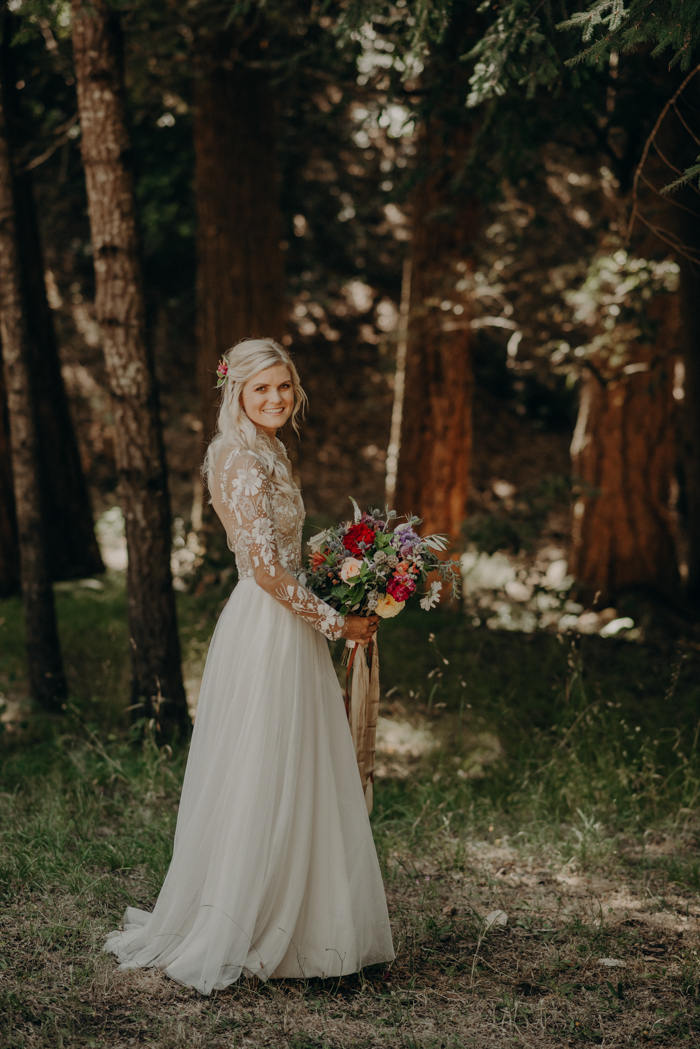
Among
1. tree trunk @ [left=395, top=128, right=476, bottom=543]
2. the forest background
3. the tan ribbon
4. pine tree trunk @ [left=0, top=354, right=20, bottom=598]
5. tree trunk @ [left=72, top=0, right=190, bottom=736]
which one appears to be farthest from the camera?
tree trunk @ [left=395, top=128, right=476, bottom=543]

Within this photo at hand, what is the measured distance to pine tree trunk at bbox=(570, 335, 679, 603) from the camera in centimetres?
857

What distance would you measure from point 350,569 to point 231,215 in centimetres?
502

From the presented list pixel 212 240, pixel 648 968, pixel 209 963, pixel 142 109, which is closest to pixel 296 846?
pixel 209 963

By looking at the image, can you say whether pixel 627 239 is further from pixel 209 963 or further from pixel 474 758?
pixel 209 963

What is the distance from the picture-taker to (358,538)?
3221 mm

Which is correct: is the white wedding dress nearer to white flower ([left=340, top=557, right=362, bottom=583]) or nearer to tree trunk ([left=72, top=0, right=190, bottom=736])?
white flower ([left=340, top=557, right=362, bottom=583])

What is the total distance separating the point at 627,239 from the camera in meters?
6.18

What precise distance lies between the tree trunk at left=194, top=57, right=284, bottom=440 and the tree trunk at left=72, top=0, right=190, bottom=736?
2015 millimetres

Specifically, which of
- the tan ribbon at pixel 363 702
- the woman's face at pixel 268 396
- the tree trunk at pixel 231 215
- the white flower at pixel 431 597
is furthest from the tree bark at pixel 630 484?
the woman's face at pixel 268 396

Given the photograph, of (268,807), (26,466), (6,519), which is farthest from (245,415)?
(6,519)

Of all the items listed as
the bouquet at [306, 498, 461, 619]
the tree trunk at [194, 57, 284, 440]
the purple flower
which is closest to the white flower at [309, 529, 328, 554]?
the bouquet at [306, 498, 461, 619]

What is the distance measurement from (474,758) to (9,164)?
190 inches

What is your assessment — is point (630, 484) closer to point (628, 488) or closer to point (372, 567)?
point (628, 488)

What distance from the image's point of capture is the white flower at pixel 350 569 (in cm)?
312
